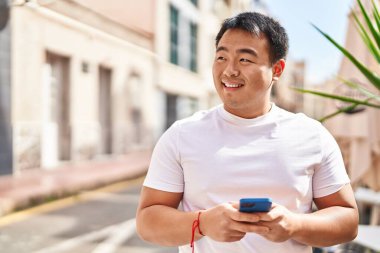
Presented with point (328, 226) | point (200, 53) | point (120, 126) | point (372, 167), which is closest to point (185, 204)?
point (328, 226)

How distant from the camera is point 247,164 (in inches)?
52.8

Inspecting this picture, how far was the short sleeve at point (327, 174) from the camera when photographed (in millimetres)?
1407

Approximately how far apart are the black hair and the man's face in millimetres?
15

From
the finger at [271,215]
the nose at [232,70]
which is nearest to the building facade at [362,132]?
the nose at [232,70]

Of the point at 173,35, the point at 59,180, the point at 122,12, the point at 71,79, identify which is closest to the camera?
the point at 122,12

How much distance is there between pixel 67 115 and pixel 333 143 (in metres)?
11.0

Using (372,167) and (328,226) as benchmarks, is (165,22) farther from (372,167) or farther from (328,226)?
(328,226)

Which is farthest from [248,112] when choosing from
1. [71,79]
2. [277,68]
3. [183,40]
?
[183,40]

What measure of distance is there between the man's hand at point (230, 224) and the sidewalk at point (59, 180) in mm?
5678

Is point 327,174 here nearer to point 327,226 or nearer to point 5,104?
point 327,226

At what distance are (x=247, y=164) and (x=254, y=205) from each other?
168 mm

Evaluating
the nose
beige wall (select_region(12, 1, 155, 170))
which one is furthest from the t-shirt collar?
beige wall (select_region(12, 1, 155, 170))

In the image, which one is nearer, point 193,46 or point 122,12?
point 122,12

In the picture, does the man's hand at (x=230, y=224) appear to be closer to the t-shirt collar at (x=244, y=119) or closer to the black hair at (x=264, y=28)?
the t-shirt collar at (x=244, y=119)
